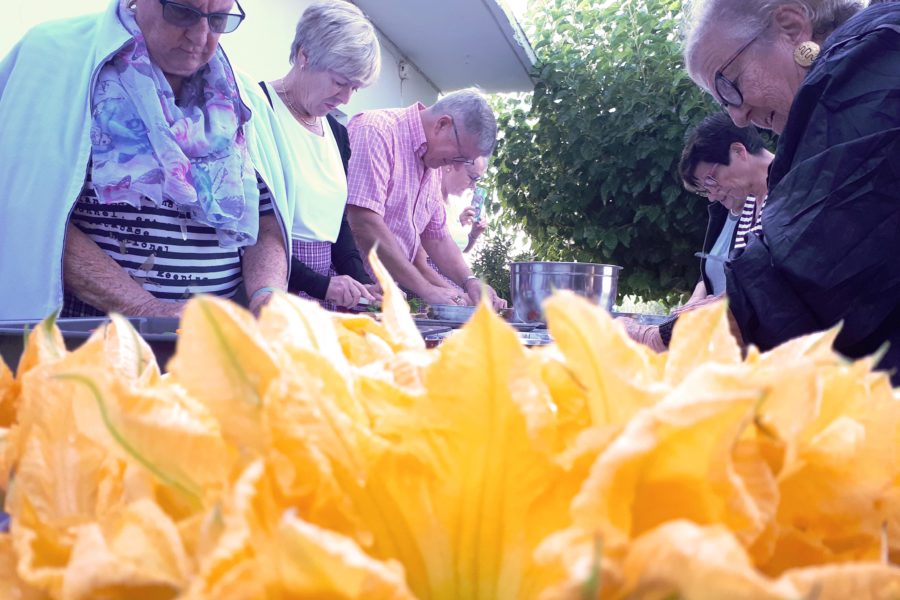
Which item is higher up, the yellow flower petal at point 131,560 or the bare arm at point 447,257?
the yellow flower petal at point 131,560

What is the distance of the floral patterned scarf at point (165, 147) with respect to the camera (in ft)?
3.86

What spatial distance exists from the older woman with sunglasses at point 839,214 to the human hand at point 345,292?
961 millimetres

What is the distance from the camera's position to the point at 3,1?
1.62 metres

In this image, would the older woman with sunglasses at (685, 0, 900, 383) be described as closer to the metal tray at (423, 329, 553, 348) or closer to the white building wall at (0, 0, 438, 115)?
the metal tray at (423, 329, 553, 348)

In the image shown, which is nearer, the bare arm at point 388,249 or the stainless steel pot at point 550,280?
the stainless steel pot at point 550,280

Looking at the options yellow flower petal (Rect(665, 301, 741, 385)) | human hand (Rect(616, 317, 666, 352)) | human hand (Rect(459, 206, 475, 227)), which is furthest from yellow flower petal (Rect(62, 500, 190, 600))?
human hand (Rect(459, 206, 475, 227))

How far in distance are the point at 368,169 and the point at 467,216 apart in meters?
1.70

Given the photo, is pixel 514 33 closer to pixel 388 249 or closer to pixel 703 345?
pixel 388 249

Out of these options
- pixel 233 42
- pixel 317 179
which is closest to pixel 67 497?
pixel 317 179

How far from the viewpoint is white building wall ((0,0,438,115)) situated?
1.71 m

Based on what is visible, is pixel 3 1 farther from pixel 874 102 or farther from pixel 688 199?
pixel 688 199

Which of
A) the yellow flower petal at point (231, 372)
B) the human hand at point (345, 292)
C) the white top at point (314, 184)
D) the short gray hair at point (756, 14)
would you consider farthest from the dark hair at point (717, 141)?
the yellow flower petal at point (231, 372)

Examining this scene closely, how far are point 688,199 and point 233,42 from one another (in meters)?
2.44

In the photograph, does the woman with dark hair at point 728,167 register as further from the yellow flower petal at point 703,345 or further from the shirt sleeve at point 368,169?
the yellow flower petal at point 703,345
